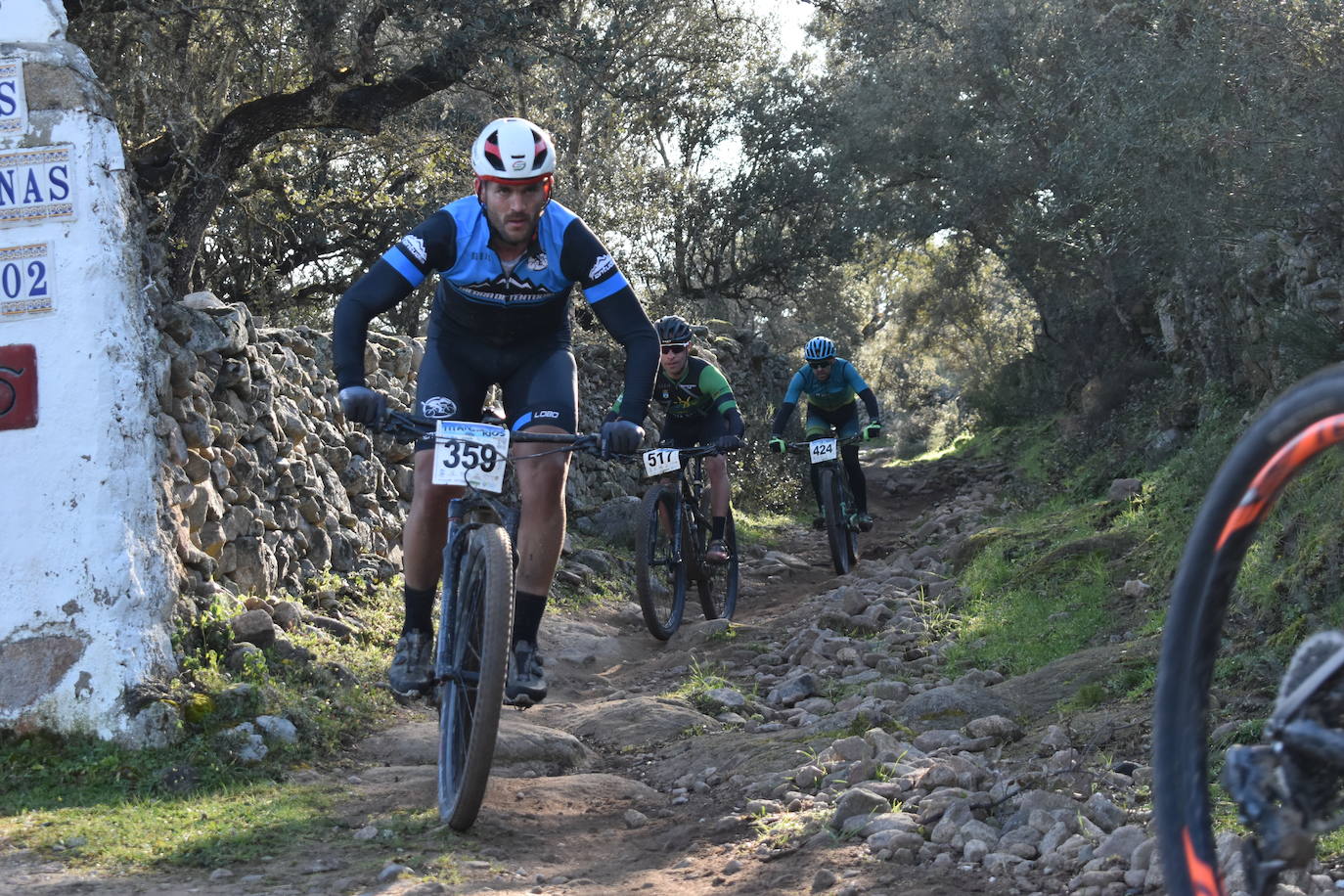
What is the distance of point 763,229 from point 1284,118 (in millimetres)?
18758

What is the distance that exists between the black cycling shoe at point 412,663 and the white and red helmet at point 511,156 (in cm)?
171

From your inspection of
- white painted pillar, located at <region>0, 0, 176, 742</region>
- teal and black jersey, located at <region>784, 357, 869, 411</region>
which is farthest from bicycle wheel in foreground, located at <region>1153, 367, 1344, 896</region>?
teal and black jersey, located at <region>784, 357, 869, 411</region>

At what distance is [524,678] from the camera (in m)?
4.52

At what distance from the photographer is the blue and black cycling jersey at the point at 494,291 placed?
4570mm

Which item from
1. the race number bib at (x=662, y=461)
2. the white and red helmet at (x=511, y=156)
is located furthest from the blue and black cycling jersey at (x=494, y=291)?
the race number bib at (x=662, y=461)

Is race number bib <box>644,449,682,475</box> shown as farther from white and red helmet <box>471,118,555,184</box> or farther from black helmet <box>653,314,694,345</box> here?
white and red helmet <box>471,118,555,184</box>

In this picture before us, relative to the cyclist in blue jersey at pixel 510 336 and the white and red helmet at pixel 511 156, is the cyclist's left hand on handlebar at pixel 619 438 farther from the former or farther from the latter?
the white and red helmet at pixel 511 156

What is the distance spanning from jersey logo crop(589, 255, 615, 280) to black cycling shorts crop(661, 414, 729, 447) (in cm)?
460

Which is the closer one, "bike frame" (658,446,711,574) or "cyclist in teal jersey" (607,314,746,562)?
"bike frame" (658,446,711,574)

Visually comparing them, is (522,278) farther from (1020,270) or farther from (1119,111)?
(1020,270)

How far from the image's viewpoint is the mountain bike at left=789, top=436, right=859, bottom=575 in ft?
35.5

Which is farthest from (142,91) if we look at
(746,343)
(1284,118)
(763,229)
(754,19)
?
(763,229)

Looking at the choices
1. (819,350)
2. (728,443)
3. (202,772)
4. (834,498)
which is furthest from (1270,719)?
(819,350)

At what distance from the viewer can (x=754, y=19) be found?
23.2 meters
